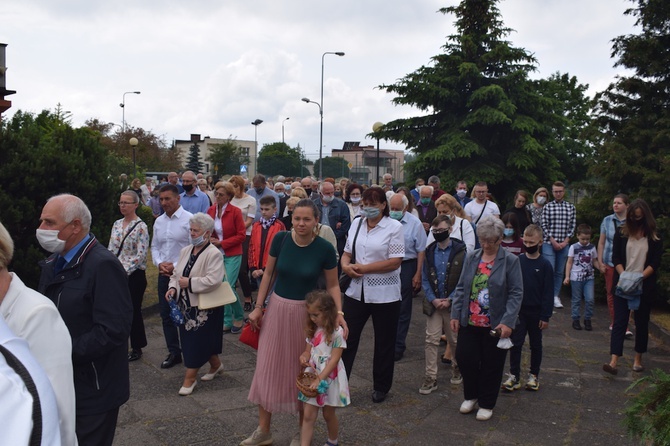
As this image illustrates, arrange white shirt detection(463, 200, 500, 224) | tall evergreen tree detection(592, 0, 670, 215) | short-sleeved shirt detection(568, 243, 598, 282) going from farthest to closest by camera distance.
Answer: tall evergreen tree detection(592, 0, 670, 215), white shirt detection(463, 200, 500, 224), short-sleeved shirt detection(568, 243, 598, 282)

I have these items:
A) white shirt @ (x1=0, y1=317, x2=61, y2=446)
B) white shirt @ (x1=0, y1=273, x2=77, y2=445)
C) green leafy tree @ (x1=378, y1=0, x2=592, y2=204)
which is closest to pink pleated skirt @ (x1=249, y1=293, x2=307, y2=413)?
white shirt @ (x1=0, y1=273, x2=77, y2=445)

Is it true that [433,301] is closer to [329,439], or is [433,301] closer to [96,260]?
[329,439]

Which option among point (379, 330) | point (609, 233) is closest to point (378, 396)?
point (379, 330)

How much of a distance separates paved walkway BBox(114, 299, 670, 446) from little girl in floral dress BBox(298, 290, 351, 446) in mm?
467

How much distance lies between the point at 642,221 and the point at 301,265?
399cm

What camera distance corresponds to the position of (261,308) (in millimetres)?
5145

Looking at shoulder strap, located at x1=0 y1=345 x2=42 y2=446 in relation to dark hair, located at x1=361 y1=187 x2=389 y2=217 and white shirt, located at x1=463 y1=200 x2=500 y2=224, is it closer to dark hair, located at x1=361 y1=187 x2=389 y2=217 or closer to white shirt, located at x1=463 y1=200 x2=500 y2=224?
dark hair, located at x1=361 y1=187 x2=389 y2=217

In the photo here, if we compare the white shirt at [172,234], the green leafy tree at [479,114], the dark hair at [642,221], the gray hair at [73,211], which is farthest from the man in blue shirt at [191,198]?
the green leafy tree at [479,114]

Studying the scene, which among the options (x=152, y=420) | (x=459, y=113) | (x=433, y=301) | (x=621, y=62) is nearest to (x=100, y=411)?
(x=152, y=420)

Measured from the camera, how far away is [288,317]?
493 centimetres

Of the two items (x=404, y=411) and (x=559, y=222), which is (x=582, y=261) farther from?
(x=404, y=411)

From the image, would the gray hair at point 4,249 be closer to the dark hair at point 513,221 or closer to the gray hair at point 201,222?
the gray hair at point 201,222

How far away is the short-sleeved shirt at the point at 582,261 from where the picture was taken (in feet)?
31.5

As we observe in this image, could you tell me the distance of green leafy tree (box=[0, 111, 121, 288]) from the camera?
7738 mm
